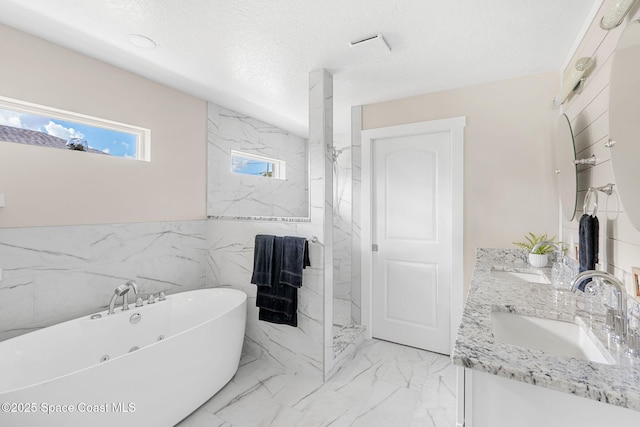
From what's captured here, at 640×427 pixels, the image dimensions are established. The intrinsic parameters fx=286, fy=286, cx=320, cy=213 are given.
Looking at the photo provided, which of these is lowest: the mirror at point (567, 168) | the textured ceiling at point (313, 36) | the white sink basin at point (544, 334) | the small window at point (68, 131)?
the white sink basin at point (544, 334)

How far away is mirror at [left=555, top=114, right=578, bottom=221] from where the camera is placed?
1603 millimetres

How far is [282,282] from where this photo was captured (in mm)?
2193

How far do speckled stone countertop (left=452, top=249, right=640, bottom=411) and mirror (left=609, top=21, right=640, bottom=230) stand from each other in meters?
0.43

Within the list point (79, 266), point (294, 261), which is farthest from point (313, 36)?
point (79, 266)

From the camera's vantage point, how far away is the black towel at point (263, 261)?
2.26m

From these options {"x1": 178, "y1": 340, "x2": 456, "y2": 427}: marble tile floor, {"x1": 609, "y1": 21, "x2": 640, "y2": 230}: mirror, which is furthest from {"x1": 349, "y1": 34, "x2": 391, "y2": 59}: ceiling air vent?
{"x1": 178, "y1": 340, "x2": 456, "y2": 427}: marble tile floor

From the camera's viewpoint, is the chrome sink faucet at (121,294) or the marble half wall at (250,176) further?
the marble half wall at (250,176)

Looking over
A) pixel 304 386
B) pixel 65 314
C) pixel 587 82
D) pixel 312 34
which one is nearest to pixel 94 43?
pixel 312 34

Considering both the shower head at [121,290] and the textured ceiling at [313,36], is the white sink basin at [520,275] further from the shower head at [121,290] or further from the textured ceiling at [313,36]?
the shower head at [121,290]

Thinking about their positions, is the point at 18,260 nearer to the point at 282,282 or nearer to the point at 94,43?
the point at 94,43

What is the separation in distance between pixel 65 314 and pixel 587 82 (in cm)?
347

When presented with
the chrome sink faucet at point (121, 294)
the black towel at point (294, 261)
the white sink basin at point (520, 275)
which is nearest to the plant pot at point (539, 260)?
the white sink basin at point (520, 275)

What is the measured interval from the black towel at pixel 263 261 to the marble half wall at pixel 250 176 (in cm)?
84

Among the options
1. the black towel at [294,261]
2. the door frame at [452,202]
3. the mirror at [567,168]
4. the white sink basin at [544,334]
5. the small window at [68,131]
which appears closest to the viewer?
the white sink basin at [544,334]
